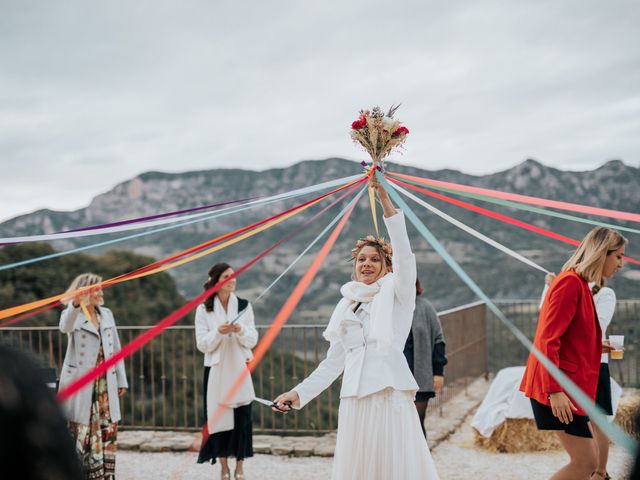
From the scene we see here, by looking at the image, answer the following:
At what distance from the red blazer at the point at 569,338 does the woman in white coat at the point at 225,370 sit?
2.93m

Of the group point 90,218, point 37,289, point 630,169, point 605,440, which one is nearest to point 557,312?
point 605,440

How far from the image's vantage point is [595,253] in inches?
157

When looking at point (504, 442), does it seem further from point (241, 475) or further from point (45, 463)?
point (45, 463)

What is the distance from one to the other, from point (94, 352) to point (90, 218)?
147ft

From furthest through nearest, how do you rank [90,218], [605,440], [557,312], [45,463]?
1. [90,218]
2. [605,440]
3. [557,312]
4. [45,463]

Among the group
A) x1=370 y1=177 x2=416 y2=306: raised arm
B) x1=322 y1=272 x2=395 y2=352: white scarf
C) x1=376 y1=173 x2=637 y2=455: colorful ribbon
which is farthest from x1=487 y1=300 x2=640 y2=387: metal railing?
x1=376 y1=173 x2=637 y2=455: colorful ribbon

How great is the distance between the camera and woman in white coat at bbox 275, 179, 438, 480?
3566mm

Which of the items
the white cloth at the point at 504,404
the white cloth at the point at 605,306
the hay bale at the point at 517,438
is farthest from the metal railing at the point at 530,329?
the white cloth at the point at 605,306

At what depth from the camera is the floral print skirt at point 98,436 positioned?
5.72m

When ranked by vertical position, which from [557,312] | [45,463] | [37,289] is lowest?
[37,289]

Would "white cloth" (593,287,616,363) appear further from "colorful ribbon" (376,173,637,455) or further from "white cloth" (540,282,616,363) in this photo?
"colorful ribbon" (376,173,637,455)

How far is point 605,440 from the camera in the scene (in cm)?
485

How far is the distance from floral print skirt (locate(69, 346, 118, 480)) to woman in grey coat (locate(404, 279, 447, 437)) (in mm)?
2557

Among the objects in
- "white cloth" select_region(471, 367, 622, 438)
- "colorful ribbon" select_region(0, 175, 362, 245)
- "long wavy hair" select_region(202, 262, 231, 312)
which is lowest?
"white cloth" select_region(471, 367, 622, 438)
